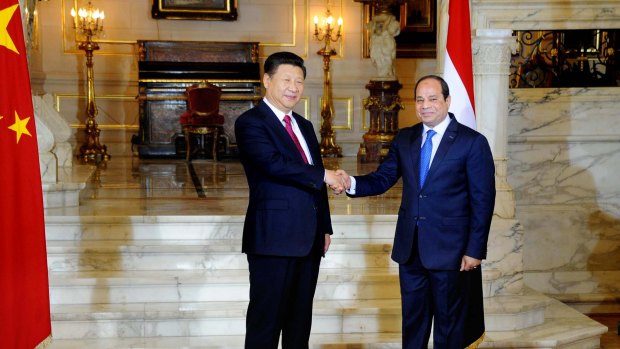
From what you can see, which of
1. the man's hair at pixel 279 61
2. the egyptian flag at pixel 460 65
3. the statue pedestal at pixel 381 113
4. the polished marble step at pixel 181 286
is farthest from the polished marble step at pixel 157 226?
the statue pedestal at pixel 381 113

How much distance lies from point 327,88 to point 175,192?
5533mm

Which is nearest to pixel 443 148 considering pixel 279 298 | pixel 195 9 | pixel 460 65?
pixel 279 298

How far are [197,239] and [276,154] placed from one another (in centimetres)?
252

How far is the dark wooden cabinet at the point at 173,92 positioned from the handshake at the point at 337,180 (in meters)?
8.88

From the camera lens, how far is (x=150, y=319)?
5.86 metres

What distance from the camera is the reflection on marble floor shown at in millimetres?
7320

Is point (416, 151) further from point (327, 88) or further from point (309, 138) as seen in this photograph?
point (327, 88)

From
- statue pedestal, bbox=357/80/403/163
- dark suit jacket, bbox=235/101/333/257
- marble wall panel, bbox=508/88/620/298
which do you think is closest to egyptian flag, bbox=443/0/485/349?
dark suit jacket, bbox=235/101/333/257

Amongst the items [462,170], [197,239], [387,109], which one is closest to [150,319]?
[197,239]

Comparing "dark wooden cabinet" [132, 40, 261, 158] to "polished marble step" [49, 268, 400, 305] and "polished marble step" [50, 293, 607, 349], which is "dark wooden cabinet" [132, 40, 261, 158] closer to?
"polished marble step" [49, 268, 400, 305]

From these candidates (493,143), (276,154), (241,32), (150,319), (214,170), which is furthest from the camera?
(241,32)

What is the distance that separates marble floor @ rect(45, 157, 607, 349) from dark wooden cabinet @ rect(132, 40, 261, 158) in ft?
19.3

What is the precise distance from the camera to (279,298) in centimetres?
452

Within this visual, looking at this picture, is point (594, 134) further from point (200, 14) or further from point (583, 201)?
point (200, 14)
